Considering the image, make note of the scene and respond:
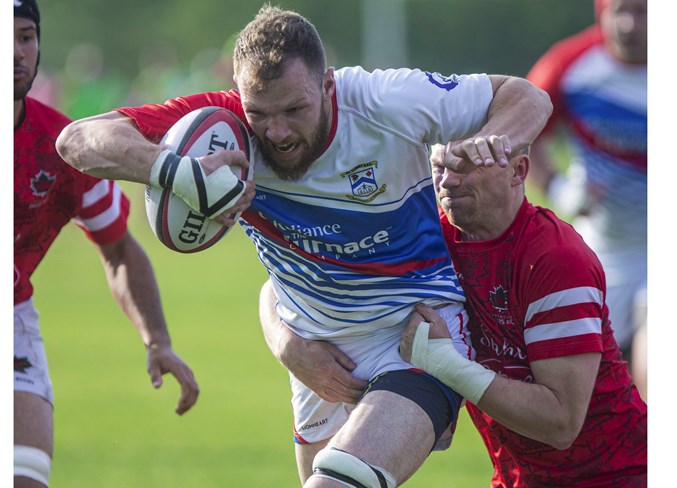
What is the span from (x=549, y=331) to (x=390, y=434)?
71 cm

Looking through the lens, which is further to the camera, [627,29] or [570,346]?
[627,29]

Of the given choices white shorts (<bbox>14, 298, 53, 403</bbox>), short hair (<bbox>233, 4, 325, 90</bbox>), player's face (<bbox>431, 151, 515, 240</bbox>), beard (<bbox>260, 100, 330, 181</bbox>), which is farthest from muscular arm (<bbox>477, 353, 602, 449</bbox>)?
white shorts (<bbox>14, 298, 53, 403</bbox>)

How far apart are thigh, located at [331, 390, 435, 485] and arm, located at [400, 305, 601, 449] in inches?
8.2

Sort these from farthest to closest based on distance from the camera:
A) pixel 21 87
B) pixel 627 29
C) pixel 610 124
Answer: pixel 610 124 → pixel 627 29 → pixel 21 87

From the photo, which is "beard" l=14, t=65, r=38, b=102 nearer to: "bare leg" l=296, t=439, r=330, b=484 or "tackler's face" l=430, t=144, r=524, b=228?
"tackler's face" l=430, t=144, r=524, b=228

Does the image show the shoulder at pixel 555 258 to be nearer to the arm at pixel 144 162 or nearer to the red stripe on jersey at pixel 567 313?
the red stripe on jersey at pixel 567 313

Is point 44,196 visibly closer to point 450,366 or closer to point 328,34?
point 450,366

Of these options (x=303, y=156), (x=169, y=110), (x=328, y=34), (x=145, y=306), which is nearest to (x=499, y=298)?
(x=303, y=156)

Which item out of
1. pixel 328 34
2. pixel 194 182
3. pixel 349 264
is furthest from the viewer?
pixel 328 34

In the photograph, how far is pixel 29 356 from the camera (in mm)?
5004

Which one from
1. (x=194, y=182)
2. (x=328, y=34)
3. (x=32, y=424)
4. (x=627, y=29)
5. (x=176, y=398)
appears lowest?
(x=176, y=398)

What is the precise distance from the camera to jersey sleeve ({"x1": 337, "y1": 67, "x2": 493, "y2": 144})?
13.6ft

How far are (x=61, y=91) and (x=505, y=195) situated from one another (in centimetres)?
2851

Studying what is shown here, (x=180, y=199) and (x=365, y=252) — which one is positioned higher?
(x=180, y=199)
